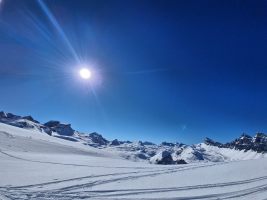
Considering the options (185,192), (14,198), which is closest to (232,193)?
(185,192)

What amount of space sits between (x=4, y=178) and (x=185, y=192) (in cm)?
967

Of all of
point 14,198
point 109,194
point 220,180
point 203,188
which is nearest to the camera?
point 14,198

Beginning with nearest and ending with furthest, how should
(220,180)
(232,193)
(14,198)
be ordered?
(14,198) < (232,193) < (220,180)

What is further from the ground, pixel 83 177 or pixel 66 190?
pixel 83 177

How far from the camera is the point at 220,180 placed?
17.0m

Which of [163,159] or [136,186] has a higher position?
[163,159]

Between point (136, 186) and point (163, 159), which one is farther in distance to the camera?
point (163, 159)

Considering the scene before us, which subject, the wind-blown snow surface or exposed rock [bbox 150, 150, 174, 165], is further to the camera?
exposed rock [bbox 150, 150, 174, 165]

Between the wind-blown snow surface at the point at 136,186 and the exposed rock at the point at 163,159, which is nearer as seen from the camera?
the wind-blown snow surface at the point at 136,186

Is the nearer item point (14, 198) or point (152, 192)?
point (14, 198)

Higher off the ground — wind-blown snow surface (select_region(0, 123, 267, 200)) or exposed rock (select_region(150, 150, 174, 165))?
exposed rock (select_region(150, 150, 174, 165))

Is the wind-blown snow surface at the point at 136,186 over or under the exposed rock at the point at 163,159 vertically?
under

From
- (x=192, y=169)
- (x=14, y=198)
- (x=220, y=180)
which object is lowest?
(x=14, y=198)

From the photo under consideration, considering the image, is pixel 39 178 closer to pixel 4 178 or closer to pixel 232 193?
pixel 4 178
